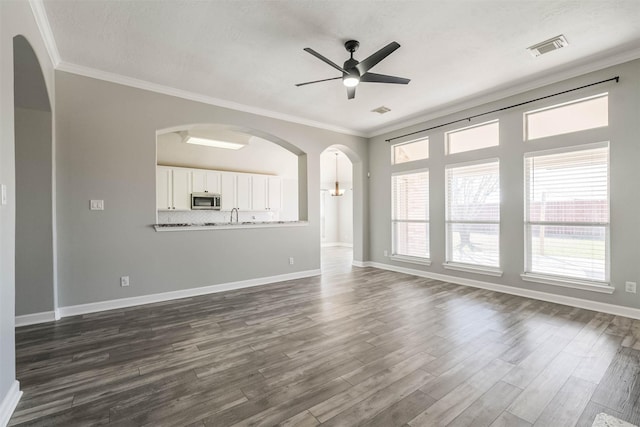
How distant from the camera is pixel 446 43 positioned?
302 cm

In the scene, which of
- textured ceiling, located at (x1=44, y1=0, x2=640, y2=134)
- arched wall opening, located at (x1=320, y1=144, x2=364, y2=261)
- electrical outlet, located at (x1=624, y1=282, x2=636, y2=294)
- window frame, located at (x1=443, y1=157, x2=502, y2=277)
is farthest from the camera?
arched wall opening, located at (x1=320, y1=144, x2=364, y2=261)

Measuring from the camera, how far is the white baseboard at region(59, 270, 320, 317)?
3.49m

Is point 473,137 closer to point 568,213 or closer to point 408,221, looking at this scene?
point 568,213

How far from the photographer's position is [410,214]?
5805 millimetres

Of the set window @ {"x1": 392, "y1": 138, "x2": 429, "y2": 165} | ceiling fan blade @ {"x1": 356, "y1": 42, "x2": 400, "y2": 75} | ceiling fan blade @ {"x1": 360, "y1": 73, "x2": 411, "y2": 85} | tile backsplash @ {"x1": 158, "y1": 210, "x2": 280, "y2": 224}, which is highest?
ceiling fan blade @ {"x1": 356, "y1": 42, "x2": 400, "y2": 75}

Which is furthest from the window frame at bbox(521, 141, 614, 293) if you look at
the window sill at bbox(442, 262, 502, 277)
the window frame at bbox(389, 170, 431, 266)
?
the window frame at bbox(389, 170, 431, 266)

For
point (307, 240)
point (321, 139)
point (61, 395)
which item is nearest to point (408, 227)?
point (307, 240)

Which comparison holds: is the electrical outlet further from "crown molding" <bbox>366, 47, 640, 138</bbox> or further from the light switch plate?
the light switch plate

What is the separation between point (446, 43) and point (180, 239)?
4082 mm

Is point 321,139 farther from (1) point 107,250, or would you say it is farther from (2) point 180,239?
(1) point 107,250

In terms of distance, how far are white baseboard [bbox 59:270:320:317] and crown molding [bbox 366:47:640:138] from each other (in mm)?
3609

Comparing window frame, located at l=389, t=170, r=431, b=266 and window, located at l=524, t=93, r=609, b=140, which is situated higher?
window, located at l=524, t=93, r=609, b=140

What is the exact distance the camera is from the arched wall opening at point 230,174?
6250 mm

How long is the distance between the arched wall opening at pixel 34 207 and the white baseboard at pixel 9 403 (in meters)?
1.70
